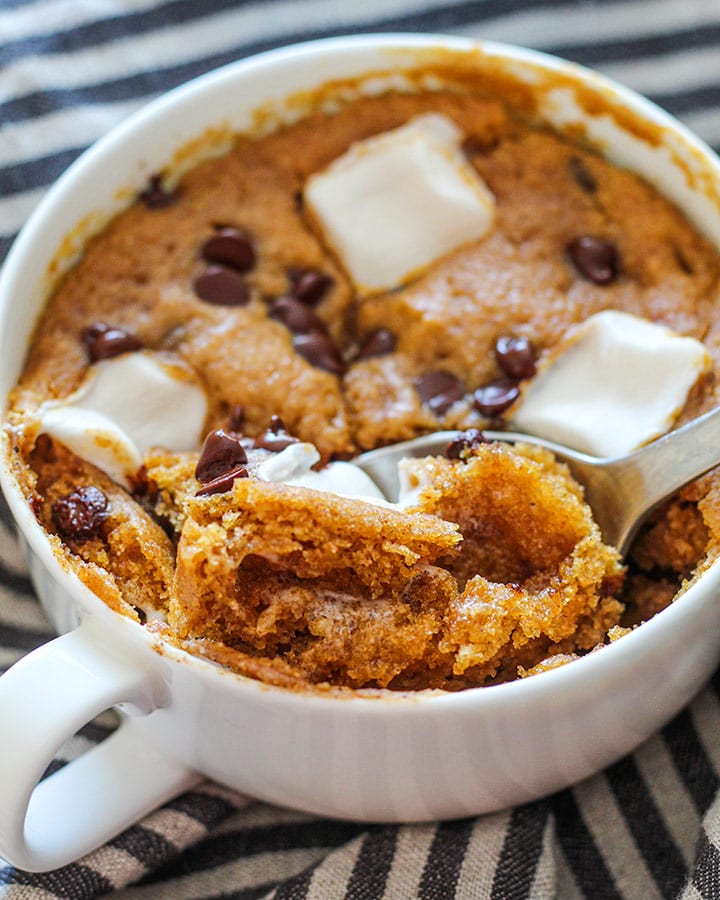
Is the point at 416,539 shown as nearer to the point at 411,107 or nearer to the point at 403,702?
the point at 403,702

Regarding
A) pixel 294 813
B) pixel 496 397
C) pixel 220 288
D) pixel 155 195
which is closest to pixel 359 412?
pixel 496 397

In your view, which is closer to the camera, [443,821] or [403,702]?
[403,702]

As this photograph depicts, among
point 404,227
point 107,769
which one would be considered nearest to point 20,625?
point 107,769

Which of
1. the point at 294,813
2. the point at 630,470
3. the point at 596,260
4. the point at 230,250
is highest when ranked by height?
the point at 230,250

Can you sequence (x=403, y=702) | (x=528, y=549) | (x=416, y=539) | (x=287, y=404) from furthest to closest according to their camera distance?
(x=287, y=404) < (x=528, y=549) < (x=416, y=539) < (x=403, y=702)

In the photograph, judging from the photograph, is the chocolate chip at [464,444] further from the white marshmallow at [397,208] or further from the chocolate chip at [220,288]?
the chocolate chip at [220,288]

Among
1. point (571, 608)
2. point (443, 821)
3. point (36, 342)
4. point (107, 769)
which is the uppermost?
point (36, 342)

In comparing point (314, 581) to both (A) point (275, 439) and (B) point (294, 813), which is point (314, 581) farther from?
(B) point (294, 813)
